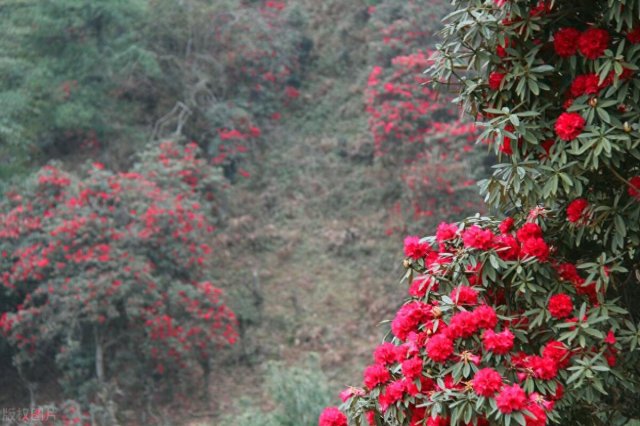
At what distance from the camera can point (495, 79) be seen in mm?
3145

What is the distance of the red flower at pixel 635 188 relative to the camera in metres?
2.94

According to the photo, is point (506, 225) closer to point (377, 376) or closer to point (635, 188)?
point (635, 188)

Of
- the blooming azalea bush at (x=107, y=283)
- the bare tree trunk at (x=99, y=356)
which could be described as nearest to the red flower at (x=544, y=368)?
the blooming azalea bush at (x=107, y=283)

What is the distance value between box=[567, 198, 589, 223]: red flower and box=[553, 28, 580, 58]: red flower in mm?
556

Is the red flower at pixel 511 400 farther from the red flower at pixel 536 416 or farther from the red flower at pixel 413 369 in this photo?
the red flower at pixel 413 369

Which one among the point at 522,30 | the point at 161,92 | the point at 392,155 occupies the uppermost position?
the point at 522,30

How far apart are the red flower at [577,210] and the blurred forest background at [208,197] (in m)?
4.28

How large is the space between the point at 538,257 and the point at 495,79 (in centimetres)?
72

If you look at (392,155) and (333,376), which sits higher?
(392,155)

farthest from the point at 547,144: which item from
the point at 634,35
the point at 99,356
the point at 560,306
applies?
the point at 99,356

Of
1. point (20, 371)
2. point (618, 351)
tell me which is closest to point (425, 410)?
point (618, 351)

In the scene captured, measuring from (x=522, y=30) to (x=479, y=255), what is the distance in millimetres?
871

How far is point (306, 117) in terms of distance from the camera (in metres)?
14.1

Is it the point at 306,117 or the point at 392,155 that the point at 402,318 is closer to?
the point at 392,155
